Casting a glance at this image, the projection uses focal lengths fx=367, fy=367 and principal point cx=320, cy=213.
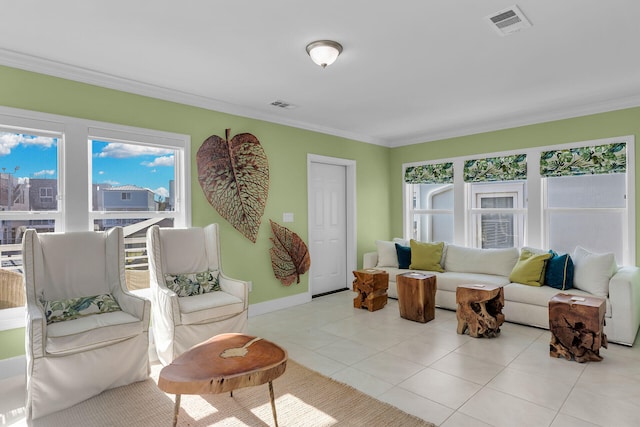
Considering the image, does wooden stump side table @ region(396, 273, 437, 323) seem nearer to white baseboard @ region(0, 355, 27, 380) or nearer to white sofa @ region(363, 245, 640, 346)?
white sofa @ region(363, 245, 640, 346)

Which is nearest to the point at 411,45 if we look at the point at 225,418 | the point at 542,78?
the point at 542,78

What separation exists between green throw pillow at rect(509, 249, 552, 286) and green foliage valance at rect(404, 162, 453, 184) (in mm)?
1842

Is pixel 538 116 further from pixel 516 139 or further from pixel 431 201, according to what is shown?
pixel 431 201

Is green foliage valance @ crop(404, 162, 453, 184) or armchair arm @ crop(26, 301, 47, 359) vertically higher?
green foliage valance @ crop(404, 162, 453, 184)

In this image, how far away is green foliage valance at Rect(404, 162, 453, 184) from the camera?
223 inches

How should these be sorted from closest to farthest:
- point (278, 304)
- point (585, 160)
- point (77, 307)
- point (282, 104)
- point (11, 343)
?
point (77, 307) → point (11, 343) → point (282, 104) → point (585, 160) → point (278, 304)

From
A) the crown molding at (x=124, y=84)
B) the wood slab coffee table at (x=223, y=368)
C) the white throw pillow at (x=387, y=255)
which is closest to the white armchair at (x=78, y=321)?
the wood slab coffee table at (x=223, y=368)

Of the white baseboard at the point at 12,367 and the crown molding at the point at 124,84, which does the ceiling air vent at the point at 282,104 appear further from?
the white baseboard at the point at 12,367

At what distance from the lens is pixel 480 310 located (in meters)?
3.59

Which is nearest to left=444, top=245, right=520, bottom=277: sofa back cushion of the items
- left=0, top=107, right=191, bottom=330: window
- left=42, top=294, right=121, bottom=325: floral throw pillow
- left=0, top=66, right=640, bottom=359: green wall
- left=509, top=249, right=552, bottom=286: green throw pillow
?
left=509, top=249, right=552, bottom=286: green throw pillow

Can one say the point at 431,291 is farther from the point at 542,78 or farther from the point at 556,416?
the point at 542,78

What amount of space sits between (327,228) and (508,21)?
363 centimetres

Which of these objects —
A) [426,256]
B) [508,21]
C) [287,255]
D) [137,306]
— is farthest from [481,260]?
[137,306]

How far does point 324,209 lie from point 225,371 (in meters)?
3.71
